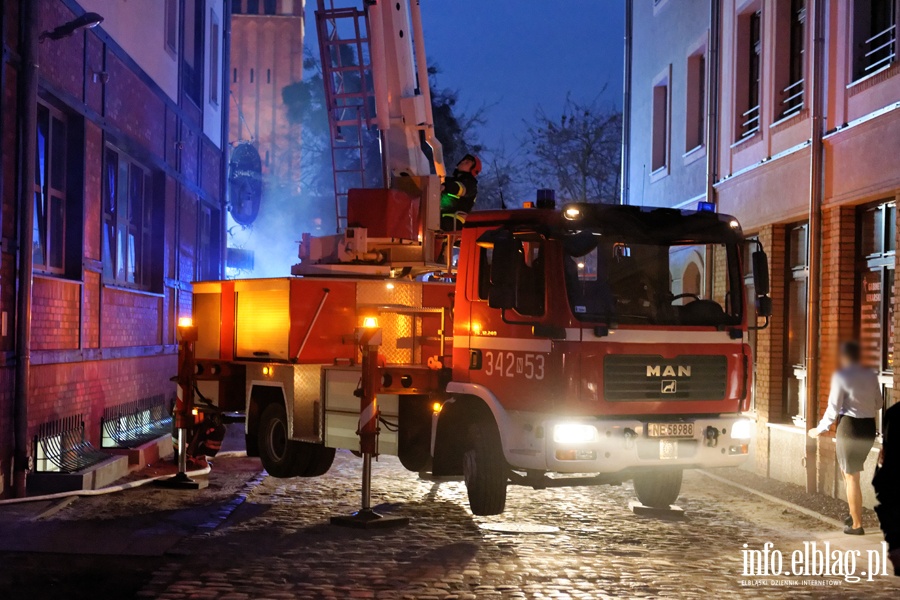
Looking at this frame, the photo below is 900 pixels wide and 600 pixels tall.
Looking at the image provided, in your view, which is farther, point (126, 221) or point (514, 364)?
point (126, 221)

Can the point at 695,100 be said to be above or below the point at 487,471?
above

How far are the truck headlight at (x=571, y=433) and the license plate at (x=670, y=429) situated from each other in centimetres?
59

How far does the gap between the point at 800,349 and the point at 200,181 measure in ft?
41.9

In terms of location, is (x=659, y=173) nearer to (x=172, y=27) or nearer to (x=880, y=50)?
(x=880, y=50)

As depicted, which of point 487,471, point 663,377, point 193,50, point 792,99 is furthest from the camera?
point 193,50

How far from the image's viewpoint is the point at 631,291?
9.96 meters

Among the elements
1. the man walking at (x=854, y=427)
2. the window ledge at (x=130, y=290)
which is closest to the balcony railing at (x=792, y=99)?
the man walking at (x=854, y=427)

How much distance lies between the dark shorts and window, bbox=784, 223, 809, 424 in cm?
452

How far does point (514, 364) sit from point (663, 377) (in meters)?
1.24

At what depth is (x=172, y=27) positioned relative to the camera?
20.5 meters

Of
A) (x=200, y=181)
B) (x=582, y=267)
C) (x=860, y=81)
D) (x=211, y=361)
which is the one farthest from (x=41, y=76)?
(x=200, y=181)

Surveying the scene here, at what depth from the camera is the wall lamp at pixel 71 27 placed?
1304 cm


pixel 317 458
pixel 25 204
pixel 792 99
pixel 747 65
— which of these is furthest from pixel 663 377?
pixel 747 65

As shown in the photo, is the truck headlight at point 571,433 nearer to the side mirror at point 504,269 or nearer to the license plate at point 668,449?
the license plate at point 668,449
